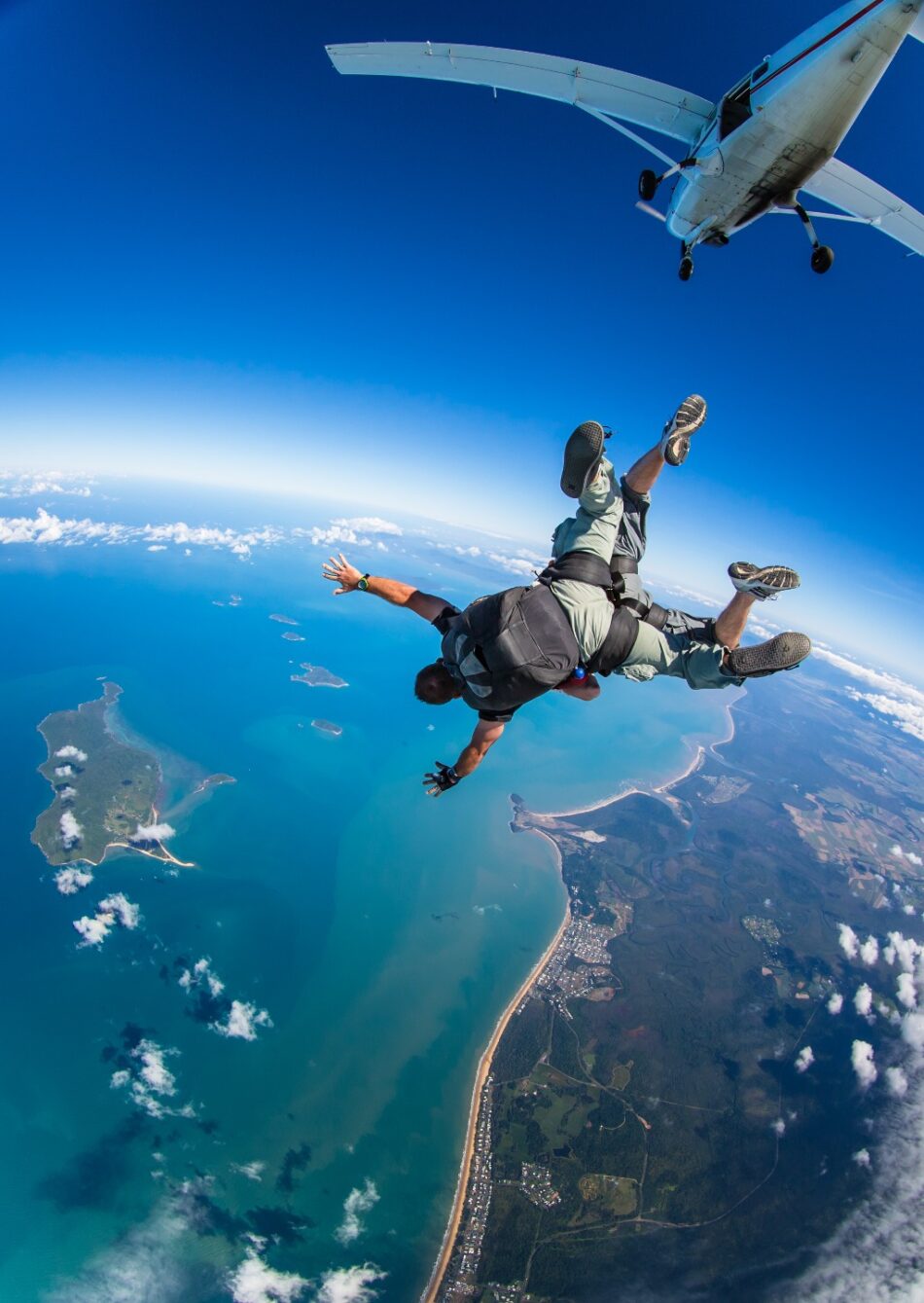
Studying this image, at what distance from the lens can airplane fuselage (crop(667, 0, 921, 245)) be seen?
4234 mm

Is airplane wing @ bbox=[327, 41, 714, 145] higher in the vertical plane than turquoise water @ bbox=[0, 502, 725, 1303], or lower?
higher

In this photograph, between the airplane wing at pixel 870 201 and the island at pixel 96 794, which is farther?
the island at pixel 96 794

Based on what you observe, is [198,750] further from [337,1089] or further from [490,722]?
[490,722]

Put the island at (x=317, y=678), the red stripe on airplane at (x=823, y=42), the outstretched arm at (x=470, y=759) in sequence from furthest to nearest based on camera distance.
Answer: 1. the island at (x=317, y=678)
2. the red stripe on airplane at (x=823, y=42)
3. the outstretched arm at (x=470, y=759)

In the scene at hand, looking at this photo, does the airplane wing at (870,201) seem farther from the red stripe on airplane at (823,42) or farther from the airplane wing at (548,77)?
the red stripe on airplane at (823,42)

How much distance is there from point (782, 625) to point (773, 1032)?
489 ft

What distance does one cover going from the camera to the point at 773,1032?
33.4 meters

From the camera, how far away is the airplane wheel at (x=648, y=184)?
595 centimetres

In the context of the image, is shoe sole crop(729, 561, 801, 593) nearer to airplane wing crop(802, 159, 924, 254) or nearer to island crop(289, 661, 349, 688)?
airplane wing crop(802, 159, 924, 254)

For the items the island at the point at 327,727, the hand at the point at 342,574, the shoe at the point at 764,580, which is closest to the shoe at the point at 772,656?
the shoe at the point at 764,580

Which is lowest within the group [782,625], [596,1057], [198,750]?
[198,750]

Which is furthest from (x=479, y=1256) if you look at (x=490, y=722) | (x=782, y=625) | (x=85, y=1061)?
(x=782, y=625)

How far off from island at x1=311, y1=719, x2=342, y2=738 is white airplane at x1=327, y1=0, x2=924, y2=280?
55.3m

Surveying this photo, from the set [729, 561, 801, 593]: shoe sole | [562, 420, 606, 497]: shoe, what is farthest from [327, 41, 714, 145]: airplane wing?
[729, 561, 801, 593]: shoe sole
